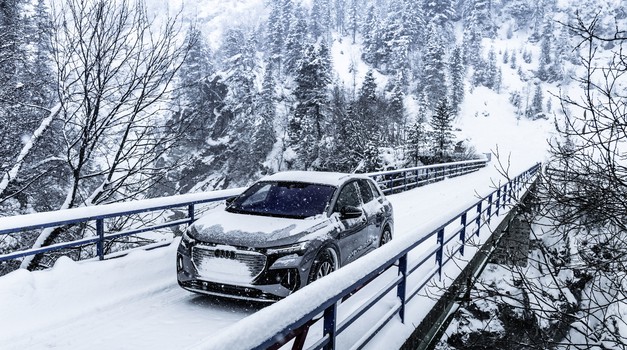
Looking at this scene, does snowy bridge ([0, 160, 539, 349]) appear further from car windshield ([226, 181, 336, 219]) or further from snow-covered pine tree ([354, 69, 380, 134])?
snow-covered pine tree ([354, 69, 380, 134])

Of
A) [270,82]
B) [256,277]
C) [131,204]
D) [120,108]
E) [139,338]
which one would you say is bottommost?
[139,338]

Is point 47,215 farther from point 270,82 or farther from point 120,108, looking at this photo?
point 270,82

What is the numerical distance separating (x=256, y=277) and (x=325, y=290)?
263 cm

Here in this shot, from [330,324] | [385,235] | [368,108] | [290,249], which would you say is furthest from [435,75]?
[330,324]

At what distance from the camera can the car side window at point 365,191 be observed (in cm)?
765

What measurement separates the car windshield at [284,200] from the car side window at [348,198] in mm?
187

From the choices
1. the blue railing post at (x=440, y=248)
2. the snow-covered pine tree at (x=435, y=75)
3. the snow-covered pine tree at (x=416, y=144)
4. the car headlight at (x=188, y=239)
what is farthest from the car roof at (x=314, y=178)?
the snow-covered pine tree at (x=435, y=75)

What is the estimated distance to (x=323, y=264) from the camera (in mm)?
5719

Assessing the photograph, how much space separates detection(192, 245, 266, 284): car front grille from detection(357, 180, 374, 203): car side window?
285 centimetres

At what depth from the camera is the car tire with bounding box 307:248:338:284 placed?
5457 millimetres

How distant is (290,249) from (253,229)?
62 centimetres

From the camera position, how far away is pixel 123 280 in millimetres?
6379

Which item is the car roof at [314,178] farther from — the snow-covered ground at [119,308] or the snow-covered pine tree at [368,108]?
the snow-covered pine tree at [368,108]

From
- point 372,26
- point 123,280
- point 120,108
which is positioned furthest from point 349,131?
point 372,26
